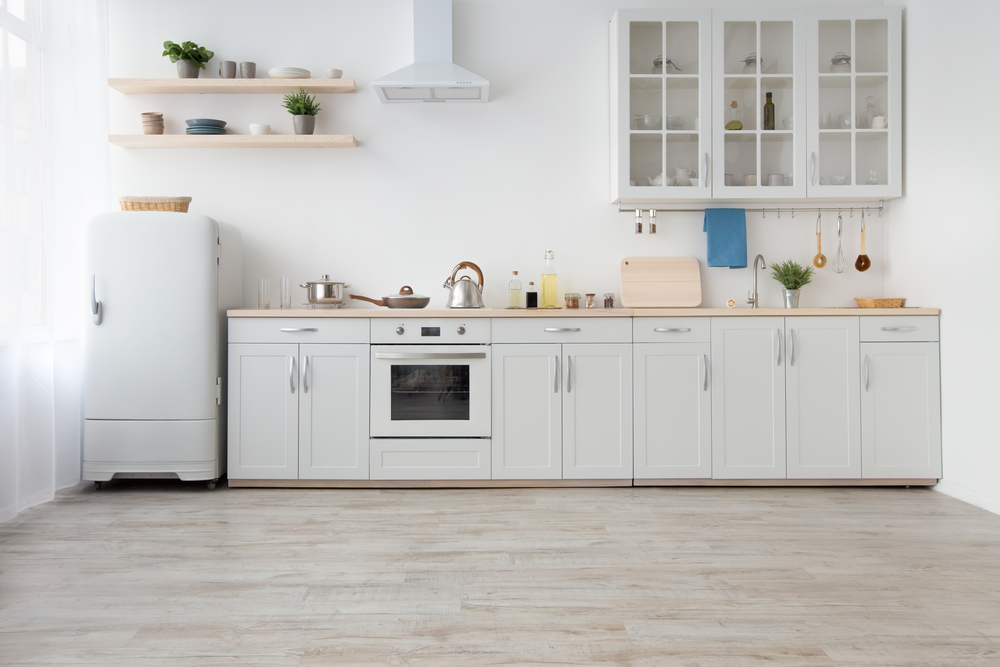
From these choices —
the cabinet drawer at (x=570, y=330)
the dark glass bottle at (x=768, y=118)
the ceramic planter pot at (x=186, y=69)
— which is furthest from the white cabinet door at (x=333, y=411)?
the dark glass bottle at (x=768, y=118)

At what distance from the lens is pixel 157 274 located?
312cm

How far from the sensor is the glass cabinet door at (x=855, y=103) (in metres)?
3.38

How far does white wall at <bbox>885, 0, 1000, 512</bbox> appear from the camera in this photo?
112 inches

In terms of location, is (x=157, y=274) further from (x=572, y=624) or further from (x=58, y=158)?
(x=572, y=624)

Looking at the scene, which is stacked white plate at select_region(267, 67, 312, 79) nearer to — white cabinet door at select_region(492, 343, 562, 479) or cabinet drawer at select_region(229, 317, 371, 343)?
cabinet drawer at select_region(229, 317, 371, 343)

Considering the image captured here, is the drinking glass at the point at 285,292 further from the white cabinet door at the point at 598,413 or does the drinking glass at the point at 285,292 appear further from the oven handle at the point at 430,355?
the white cabinet door at the point at 598,413

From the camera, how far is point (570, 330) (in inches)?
126

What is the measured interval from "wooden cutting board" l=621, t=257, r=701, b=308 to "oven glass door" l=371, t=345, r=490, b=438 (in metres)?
0.99

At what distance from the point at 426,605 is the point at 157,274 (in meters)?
2.21

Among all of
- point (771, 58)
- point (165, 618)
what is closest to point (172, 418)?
point (165, 618)

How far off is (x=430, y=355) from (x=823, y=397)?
6.53 ft

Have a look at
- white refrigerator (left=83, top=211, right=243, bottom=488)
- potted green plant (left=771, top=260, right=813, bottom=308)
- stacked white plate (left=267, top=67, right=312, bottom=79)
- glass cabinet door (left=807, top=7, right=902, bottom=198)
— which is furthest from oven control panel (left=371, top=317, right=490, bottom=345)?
glass cabinet door (left=807, top=7, right=902, bottom=198)

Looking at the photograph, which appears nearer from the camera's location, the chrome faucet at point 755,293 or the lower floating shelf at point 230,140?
the lower floating shelf at point 230,140

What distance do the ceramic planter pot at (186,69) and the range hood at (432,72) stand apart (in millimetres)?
1057
